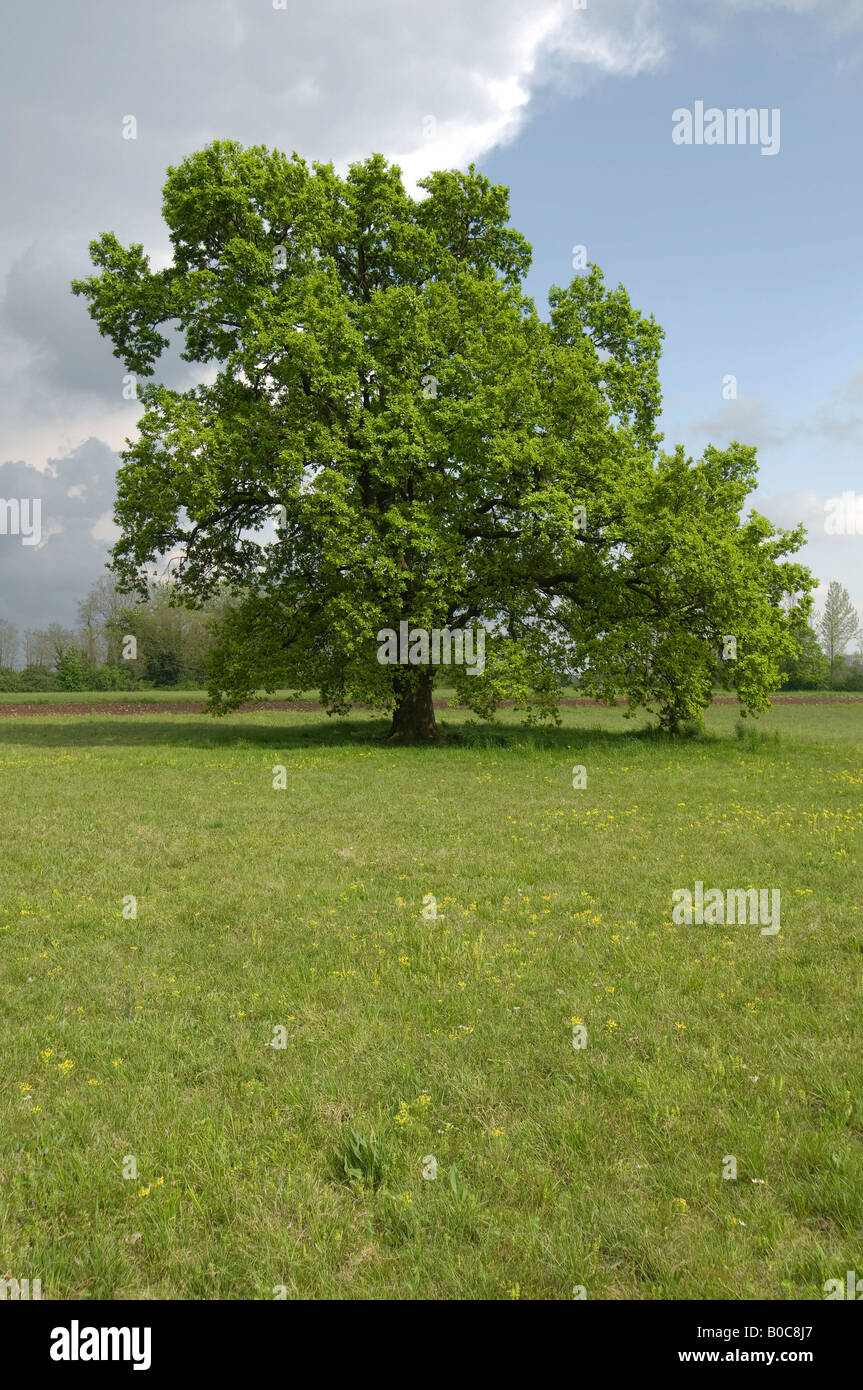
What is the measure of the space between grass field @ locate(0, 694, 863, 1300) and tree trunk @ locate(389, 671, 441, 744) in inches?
562

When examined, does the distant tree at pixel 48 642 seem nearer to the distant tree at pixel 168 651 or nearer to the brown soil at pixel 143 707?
the distant tree at pixel 168 651

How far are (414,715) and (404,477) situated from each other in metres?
8.20

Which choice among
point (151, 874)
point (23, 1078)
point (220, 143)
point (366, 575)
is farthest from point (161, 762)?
point (220, 143)

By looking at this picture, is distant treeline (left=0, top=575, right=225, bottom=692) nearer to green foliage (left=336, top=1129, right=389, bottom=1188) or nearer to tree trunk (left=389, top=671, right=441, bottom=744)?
tree trunk (left=389, top=671, right=441, bottom=744)

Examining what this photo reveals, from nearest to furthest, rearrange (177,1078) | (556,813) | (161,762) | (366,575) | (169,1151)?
1. (169,1151)
2. (177,1078)
3. (556,813)
4. (161,762)
5. (366,575)

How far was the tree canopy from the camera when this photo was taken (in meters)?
23.8

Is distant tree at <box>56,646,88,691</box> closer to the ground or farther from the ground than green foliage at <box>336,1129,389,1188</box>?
farther from the ground

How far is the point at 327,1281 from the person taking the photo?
141 inches

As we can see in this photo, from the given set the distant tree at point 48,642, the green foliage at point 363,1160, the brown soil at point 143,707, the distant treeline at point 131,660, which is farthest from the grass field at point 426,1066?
the distant tree at point 48,642

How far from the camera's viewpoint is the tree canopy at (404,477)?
23.8m

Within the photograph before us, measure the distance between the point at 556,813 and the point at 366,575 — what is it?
37.3ft

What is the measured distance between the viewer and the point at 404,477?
24203 millimetres

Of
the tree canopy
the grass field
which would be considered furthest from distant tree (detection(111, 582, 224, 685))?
the grass field
